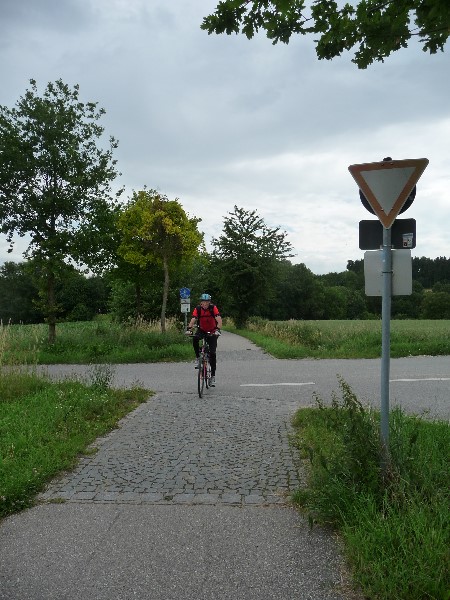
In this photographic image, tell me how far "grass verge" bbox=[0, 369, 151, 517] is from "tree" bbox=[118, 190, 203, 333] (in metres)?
11.2

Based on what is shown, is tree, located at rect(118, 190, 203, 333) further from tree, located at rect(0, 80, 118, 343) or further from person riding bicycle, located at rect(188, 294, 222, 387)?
person riding bicycle, located at rect(188, 294, 222, 387)

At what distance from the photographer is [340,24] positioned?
3799 millimetres

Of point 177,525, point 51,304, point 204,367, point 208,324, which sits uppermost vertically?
point 51,304

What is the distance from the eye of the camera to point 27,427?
20.8 ft

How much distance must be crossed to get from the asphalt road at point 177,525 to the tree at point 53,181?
9761mm

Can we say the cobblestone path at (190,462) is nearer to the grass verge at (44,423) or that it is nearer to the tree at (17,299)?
the grass verge at (44,423)

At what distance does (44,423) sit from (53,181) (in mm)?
11509

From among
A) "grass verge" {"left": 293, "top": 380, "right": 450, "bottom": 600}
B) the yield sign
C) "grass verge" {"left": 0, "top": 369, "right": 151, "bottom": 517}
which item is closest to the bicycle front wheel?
"grass verge" {"left": 0, "top": 369, "right": 151, "bottom": 517}

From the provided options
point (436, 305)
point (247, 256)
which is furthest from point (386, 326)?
point (436, 305)

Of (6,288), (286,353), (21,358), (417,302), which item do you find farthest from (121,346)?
(417,302)

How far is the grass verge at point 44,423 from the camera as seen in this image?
15.4 feet

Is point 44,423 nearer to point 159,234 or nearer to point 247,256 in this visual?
point 159,234

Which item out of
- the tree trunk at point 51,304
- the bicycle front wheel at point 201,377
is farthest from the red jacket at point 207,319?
the tree trunk at point 51,304

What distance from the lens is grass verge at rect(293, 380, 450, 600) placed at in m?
2.86
